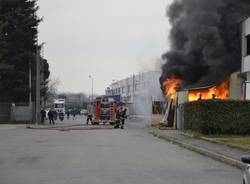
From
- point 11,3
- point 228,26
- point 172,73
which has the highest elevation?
point 11,3

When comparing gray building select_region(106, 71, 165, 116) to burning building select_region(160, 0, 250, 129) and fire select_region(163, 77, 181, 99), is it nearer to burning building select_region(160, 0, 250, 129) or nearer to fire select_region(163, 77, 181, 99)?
fire select_region(163, 77, 181, 99)

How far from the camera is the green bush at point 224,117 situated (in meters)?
32.0

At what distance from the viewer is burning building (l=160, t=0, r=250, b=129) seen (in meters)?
45.6

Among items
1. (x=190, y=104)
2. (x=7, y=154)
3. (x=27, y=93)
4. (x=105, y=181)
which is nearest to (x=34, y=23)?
(x=27, y=93)

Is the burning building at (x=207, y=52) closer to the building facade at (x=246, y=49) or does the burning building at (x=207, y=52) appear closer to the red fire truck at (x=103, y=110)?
the building facade at (x=246, y=49)

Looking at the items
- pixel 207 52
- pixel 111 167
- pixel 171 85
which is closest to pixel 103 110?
pixel 171 85

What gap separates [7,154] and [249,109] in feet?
47.7

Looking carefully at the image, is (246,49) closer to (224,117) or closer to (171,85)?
(171,85)

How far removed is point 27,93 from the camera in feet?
216

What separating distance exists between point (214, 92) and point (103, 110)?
56.0 ft

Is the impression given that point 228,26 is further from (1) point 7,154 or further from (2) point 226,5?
(1) point 7,154

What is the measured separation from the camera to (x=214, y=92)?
45719mm

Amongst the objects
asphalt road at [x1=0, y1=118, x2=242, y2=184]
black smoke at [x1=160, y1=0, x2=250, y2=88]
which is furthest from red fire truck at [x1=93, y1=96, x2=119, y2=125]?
asphalt road at [x1=0, y1=118, x2=242, y2=184]

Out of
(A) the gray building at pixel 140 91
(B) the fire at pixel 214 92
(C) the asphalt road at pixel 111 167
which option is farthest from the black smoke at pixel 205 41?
(C) the asphalt road at pixel 111 167
